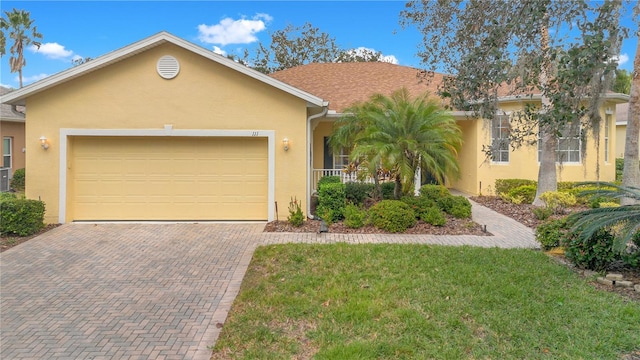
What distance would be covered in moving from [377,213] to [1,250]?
7732mm

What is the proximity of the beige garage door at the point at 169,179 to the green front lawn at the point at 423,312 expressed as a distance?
3850 mm

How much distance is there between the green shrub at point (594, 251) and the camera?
568cm

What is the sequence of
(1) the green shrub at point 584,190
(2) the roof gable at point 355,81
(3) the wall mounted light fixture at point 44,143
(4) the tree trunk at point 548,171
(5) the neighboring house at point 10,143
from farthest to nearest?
(5) the neighboring house at point 10,143
(2) the roof gable at point 355,81
(4) the tree trunk at point 548,171
(1) the green shrub at point 584,190
(3) the wall mounted light fixture at point 44,143

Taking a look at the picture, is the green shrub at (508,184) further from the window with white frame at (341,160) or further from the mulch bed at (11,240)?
the mulch bed at (11,240)

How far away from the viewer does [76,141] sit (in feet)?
32.1

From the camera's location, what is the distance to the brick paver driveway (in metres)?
3.98

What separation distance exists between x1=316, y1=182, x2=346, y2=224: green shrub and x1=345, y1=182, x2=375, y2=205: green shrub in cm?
70

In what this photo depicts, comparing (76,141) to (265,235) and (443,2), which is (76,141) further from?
(443,2)

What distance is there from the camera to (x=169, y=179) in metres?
10.0

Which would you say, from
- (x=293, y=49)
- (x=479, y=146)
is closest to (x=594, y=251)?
(x=479, y=146)

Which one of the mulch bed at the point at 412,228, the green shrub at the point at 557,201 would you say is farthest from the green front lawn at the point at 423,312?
the green shrub at the point at 557,201

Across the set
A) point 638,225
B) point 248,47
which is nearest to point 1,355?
point 638,225

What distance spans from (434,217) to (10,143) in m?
19.3

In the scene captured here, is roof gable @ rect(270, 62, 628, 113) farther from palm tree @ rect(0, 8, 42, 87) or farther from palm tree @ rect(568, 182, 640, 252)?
palm tree @ rect(0, 8, 42, 87)
